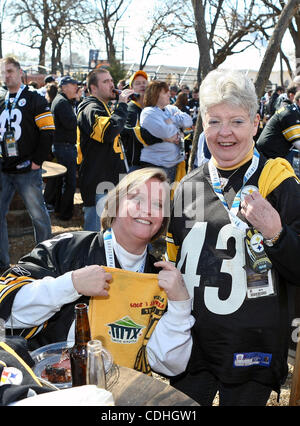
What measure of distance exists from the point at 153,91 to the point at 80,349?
4380 mm

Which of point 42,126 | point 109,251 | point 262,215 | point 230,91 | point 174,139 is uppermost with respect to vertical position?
point 230,91

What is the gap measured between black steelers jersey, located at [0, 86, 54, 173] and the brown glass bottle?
3.56 m

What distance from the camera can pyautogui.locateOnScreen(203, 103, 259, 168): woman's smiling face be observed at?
6.23 feet

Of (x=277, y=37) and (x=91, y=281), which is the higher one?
(x=277, y=37)

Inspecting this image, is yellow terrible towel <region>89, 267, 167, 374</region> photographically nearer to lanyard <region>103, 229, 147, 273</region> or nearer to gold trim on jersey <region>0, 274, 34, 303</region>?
lanyard <region>103, 229, 147, 273</region>

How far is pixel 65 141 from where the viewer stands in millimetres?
6977

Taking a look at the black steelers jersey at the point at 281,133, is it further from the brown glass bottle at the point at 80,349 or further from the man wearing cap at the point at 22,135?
the brown glass bottle at the point at 80,349

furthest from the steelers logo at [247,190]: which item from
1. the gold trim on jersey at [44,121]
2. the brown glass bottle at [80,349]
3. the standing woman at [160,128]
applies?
the standing woman at [160,128]

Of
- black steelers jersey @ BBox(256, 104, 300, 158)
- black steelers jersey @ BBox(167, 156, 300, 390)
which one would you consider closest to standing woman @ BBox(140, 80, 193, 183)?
black steelers jersey @ BBox(256, 104, 300, 158)

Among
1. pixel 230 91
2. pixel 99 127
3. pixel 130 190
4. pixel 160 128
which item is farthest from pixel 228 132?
pixel 160 128

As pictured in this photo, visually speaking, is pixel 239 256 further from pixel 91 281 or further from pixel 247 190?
pixel 91 281
